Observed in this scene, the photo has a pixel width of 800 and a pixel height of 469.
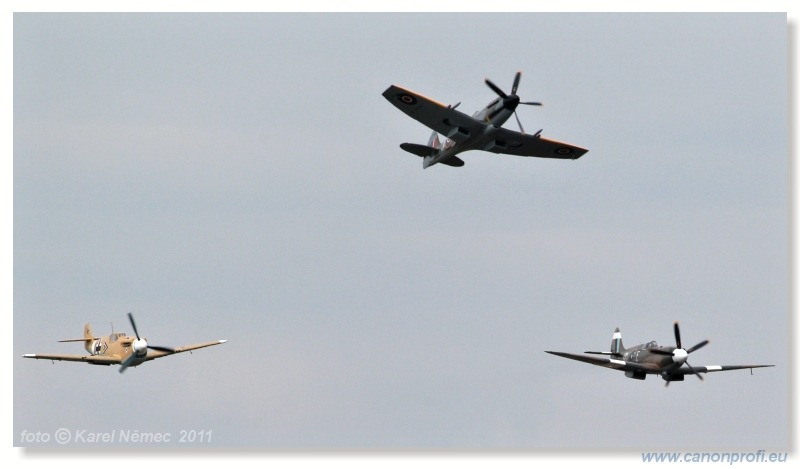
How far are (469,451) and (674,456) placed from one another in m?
9.34

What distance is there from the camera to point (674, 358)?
72250 mm

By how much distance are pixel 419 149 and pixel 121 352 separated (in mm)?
16990

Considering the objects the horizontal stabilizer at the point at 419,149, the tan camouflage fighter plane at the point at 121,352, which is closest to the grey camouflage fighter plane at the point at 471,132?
the horizontal stabilizer at the point at 419,149

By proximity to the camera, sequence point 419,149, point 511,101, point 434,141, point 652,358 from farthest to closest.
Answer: point 434,141 → point 419,149 → point 652,358 → point 511,101

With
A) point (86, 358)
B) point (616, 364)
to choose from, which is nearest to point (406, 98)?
point (616, 364)

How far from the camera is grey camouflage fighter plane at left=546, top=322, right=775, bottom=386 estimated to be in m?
72.2

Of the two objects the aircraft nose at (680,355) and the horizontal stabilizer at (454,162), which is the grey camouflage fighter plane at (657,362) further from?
the horizontal stabilizer at (454,162)

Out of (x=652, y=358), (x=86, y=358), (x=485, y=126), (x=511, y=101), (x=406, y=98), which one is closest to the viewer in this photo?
(x=511, y=101)

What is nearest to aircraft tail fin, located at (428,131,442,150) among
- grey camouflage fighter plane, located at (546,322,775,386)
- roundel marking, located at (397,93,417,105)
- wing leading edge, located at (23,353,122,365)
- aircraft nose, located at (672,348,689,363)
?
roundel marking, located at (397,93,417,105)

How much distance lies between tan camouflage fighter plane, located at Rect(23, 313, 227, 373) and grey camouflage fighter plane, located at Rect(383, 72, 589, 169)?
14862mm

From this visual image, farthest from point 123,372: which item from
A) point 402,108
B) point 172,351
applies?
point 402,108

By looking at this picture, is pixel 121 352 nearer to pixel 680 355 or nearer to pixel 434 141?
pixel 434 141

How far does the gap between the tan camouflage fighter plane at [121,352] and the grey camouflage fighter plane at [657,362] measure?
18.9m

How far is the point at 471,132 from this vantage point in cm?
7300
